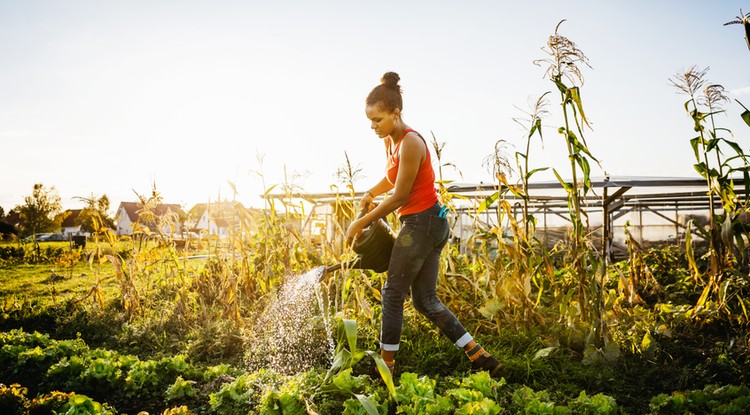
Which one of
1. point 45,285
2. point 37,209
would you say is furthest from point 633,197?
point 37,209

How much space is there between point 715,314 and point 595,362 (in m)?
1.06

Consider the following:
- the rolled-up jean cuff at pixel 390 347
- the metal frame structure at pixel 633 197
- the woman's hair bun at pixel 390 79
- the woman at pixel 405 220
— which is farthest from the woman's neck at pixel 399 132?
the metal frame structure at pixel 633 197

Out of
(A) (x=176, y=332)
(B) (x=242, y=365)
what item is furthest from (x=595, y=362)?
(A) (x=176, y=332)

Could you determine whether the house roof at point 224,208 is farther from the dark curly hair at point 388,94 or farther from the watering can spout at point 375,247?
the dark curly hair at point 388,94

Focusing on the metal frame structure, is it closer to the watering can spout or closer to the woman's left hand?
the watering can spout

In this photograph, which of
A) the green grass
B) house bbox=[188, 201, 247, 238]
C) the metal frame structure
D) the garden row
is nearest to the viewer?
the garden row

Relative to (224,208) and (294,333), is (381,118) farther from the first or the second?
(224,208)

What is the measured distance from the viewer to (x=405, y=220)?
2607mm

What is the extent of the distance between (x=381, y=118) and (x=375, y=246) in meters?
0.73

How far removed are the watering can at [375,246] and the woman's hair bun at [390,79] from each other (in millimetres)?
758

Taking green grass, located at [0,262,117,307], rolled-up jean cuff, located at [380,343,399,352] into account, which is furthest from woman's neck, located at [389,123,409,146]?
green grass, located at [0,262,117,307]

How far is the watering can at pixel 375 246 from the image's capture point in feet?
8.75

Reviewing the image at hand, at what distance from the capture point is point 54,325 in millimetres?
4422

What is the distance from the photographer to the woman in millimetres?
2471
